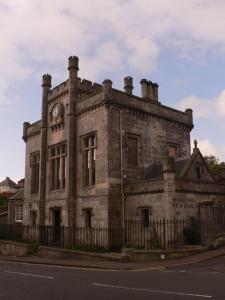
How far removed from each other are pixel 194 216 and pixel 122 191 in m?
4.99

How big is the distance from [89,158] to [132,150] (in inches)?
124

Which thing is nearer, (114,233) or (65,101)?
(114,233)

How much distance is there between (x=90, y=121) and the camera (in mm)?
27516

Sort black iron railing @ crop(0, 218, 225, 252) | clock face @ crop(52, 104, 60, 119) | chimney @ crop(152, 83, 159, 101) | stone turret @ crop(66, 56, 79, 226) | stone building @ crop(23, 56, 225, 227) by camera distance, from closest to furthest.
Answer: black iron railing @ crop(0, 218, 225, 252)
stone building @ crop(23, 56, 225, 227)
stone turret @ crop(66, 56, 79, 226)
clock face @ crop(52, 104, 60, 119)
chimney @ crop(152, 83, 159, 101)

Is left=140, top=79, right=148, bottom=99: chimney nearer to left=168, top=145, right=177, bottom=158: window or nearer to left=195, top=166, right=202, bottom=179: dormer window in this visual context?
left=168, top=145, right=177, bottom=158: window

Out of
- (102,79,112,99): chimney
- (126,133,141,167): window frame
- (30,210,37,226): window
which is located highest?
(102,79,112,99): chimney

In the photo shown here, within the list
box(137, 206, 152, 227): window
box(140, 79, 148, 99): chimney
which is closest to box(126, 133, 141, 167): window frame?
box(137, 206, 152, 227): window

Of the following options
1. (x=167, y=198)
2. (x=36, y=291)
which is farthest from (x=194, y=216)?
(x=36, y=291)

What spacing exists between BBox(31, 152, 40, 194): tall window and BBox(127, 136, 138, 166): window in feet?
32.7

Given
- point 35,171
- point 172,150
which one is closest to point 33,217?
point 35,171

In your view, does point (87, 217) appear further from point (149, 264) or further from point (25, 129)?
point (25, 129)

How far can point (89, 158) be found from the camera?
27531mm

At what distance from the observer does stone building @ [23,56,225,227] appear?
24.2 m

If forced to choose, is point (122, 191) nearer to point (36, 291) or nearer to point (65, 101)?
point (65, 101)
